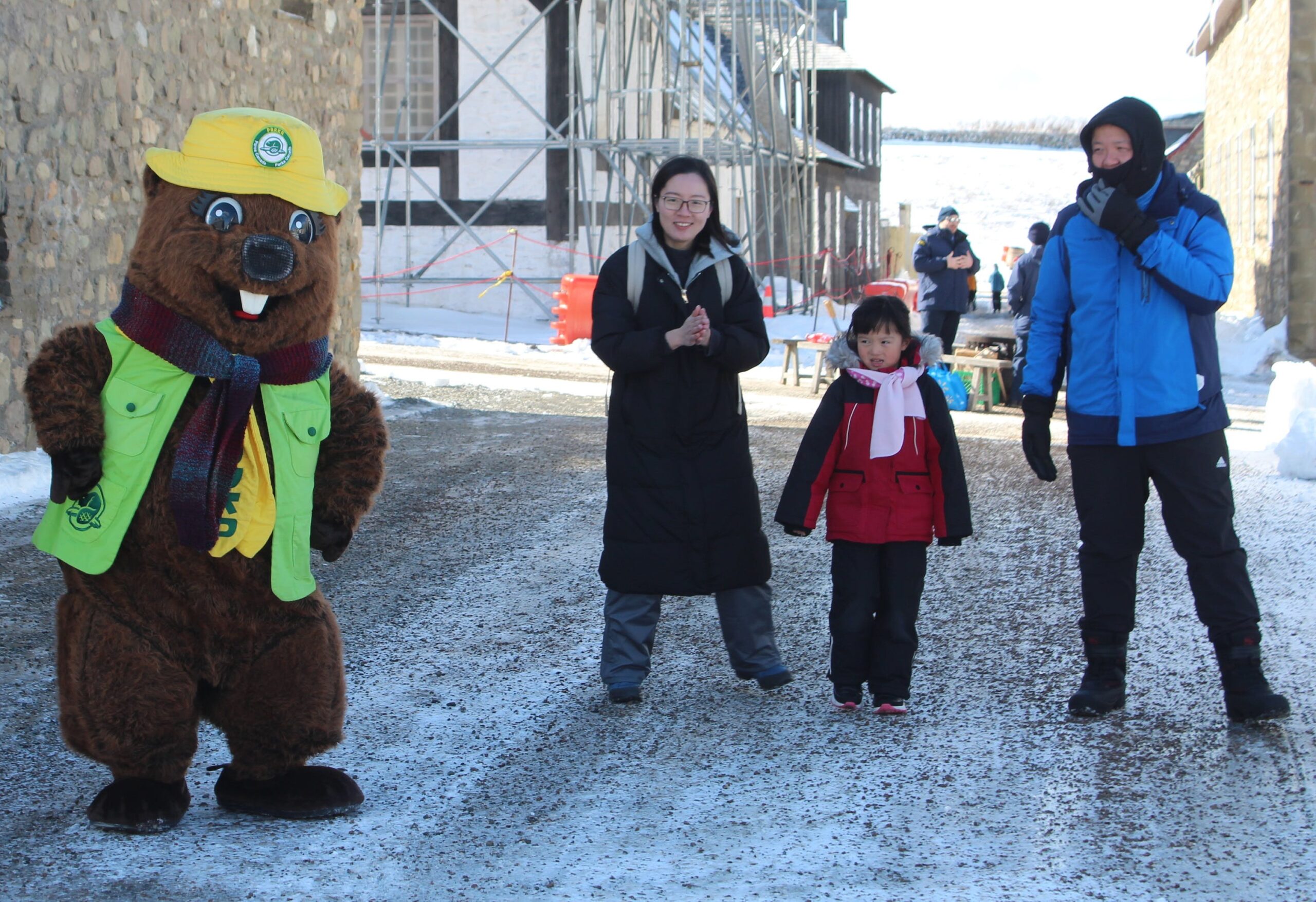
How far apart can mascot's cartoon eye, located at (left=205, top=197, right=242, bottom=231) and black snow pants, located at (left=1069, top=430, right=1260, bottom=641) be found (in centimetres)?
230

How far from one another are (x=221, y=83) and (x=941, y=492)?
710cm

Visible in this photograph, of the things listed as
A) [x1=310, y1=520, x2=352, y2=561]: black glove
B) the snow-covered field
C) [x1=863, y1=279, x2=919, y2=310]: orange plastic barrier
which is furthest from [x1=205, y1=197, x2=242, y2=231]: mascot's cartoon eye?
the snow-covered field

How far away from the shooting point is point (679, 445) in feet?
14.3

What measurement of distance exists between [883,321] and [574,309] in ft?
42.8

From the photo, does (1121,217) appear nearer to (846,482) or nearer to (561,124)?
(846,482)

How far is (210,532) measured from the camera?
3264mm

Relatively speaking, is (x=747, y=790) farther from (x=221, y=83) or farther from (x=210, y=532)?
(x=221, y=83)

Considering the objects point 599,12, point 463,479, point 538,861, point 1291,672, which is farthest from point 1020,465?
point 599,12

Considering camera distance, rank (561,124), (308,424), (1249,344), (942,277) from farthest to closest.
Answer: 1. (561,124)
2. (1249,344)
3. (942,277)
4. (308,424)

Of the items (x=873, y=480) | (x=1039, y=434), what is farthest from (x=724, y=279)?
(x=1039, y=434)

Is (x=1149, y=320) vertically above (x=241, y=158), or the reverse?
(x=241, y=158)

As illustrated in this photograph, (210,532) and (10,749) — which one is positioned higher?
(210,532)

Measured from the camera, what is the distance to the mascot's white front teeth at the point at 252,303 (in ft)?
11.0

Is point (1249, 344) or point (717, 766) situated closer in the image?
point (717, 766)
